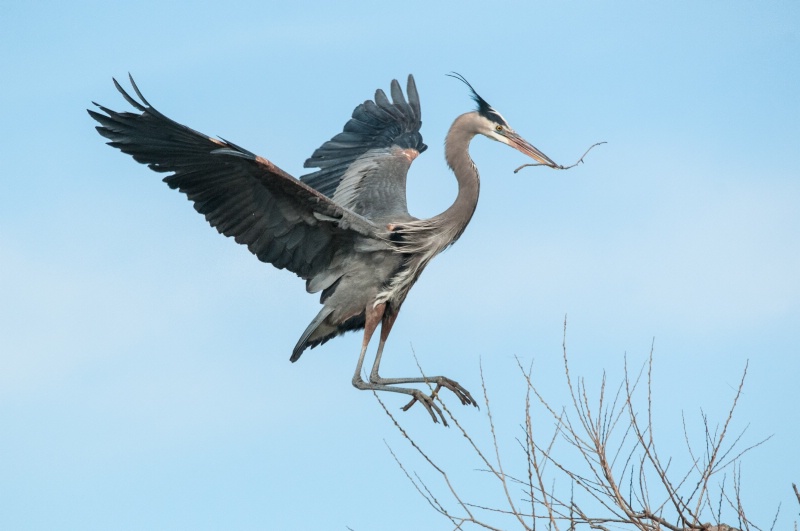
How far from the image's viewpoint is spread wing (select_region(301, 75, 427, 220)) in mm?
9352

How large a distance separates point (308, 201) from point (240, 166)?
1.81ft

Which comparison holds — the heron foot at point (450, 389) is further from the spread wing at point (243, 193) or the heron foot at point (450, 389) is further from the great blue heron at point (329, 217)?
the spread wing at point (243, 193)

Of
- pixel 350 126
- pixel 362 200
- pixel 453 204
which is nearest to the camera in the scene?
pixel 453 204

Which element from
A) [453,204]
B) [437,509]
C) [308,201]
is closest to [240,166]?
[308,201]

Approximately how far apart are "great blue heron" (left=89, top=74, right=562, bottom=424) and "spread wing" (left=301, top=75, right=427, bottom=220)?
34 mm

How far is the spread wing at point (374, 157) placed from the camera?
9.35m

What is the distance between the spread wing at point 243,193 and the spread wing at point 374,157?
0.88 m

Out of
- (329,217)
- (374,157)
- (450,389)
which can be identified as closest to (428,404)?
(450,389)

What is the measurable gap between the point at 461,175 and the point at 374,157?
1.77 meters

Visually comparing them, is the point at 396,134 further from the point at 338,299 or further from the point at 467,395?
the point at 467,395

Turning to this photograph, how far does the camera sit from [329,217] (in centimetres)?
768

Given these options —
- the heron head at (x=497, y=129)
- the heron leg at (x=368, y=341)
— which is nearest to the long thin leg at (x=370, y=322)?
the heron leg at (x=368, y=341)

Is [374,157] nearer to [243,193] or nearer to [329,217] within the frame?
[329,217]

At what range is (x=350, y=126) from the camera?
35.4 ft
